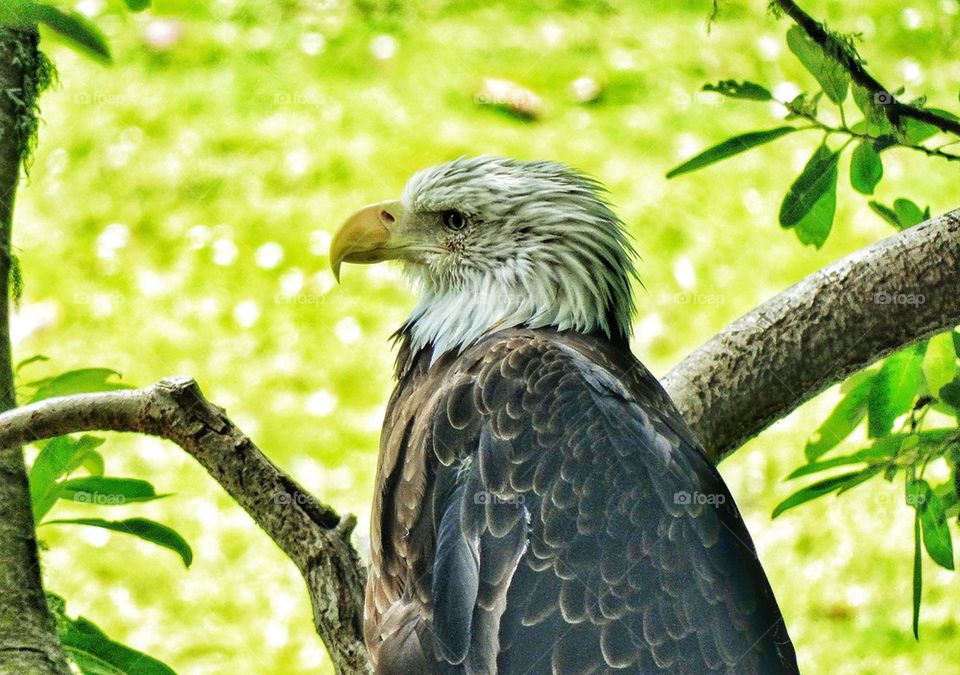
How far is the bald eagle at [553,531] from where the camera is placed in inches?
113

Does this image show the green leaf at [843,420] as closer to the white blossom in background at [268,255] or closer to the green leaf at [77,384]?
the green leaf at [77,384]

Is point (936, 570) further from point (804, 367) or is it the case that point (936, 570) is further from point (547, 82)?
point (547, 82)

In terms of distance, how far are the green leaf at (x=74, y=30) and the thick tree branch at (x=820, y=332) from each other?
81.8 inches

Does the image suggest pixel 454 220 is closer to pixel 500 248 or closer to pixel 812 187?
pixel 500 248

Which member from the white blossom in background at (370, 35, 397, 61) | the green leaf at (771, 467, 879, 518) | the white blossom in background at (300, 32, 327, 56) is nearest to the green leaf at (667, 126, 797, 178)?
the green leaf at (771, 467, 879, 518)

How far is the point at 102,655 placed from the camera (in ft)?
10.5

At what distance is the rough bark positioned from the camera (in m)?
2.87

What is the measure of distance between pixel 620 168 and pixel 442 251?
425cm

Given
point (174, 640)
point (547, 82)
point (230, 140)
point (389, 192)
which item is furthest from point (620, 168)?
point (174, 640)

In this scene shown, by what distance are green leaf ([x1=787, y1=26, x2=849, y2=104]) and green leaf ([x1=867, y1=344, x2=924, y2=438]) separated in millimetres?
825

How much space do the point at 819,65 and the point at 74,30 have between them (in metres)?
1.94

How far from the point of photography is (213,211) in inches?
308

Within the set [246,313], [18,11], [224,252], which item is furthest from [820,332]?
[224,252]

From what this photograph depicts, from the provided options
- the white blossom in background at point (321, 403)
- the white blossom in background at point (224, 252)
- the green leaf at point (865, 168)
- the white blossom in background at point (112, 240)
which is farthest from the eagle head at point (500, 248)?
the white blossom in background at point (112, 240)
